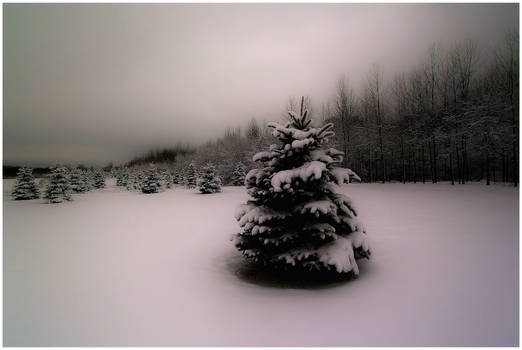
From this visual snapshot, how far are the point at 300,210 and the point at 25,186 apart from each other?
2931cm

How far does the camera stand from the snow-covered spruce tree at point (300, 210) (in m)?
4.53

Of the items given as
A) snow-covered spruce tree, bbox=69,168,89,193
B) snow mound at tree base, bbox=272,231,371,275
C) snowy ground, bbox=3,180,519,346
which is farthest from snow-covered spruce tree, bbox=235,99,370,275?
snow-covered spruce tree, bbox=69,168,89,193

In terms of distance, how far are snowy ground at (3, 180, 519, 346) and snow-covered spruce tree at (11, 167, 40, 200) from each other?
20706mm

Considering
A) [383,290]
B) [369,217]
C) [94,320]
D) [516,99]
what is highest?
[516,99]

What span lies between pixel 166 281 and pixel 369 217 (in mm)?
8225

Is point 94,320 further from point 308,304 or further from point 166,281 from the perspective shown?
point 308,304

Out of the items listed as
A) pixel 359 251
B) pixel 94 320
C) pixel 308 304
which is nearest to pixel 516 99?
pixel 359 251

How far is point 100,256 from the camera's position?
6789 mm

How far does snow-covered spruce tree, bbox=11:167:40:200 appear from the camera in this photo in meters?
22.6

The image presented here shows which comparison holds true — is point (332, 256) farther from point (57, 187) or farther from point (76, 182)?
point (76, 182)

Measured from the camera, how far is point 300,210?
15.7ft

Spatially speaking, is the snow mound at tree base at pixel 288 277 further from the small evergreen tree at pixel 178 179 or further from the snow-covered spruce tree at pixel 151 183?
the small evergreen tree at pixel 178 179

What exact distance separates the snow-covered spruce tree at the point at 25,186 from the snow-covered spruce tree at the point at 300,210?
27.9m

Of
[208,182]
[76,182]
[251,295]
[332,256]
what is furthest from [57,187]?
[332,256]
